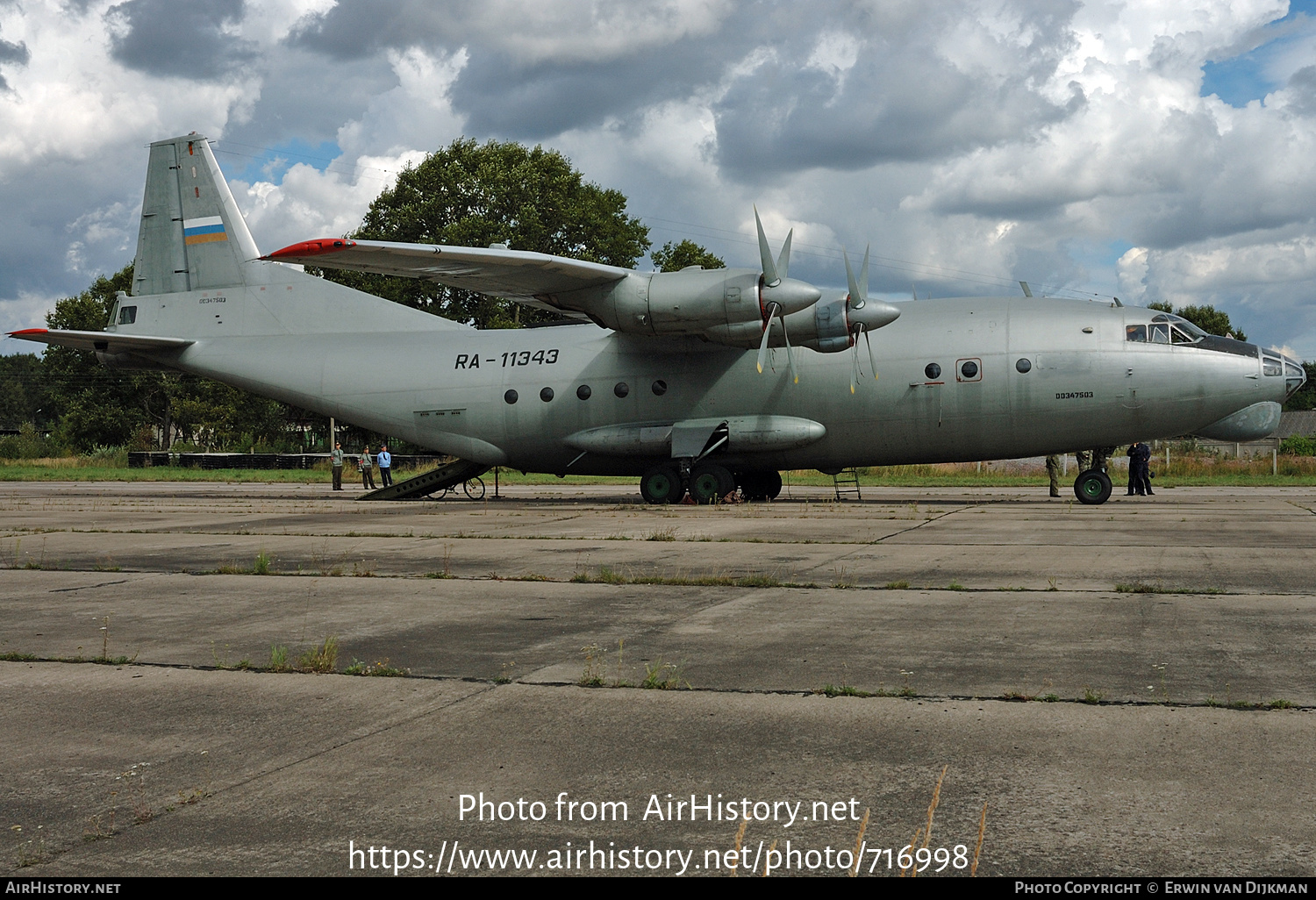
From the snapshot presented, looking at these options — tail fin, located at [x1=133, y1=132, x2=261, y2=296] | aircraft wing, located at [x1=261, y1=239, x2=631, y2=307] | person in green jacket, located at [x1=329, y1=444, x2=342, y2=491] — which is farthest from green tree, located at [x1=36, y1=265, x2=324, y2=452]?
aircraft wing, located at [x1=261, y1=239, x2=631, y2=307]

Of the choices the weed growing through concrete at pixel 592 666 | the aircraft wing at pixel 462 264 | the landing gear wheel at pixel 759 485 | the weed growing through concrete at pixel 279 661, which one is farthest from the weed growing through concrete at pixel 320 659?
the landing gear wheel at pixel 759 485

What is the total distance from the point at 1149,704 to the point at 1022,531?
10443mm

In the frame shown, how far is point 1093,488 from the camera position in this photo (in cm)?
2211

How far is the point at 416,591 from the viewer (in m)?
10.1

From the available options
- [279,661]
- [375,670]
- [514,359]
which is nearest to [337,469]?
[514,359]

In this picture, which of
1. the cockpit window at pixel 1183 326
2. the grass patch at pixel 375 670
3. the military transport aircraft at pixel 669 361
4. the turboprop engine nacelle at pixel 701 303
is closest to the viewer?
the grass patch at pixel 375 670

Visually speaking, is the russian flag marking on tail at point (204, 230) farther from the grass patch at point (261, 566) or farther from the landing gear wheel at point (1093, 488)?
the landing gear wheel at point (1093, 488)

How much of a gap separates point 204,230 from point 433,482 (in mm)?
8885

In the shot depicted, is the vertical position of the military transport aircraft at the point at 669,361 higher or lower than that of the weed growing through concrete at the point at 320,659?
higher

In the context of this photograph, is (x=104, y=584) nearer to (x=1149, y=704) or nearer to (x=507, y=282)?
(x=1149, y=704)

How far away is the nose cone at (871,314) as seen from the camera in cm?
2123

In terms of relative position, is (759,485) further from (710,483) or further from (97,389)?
(97,389)

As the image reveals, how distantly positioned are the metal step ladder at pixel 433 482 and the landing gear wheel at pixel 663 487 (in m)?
5.31
